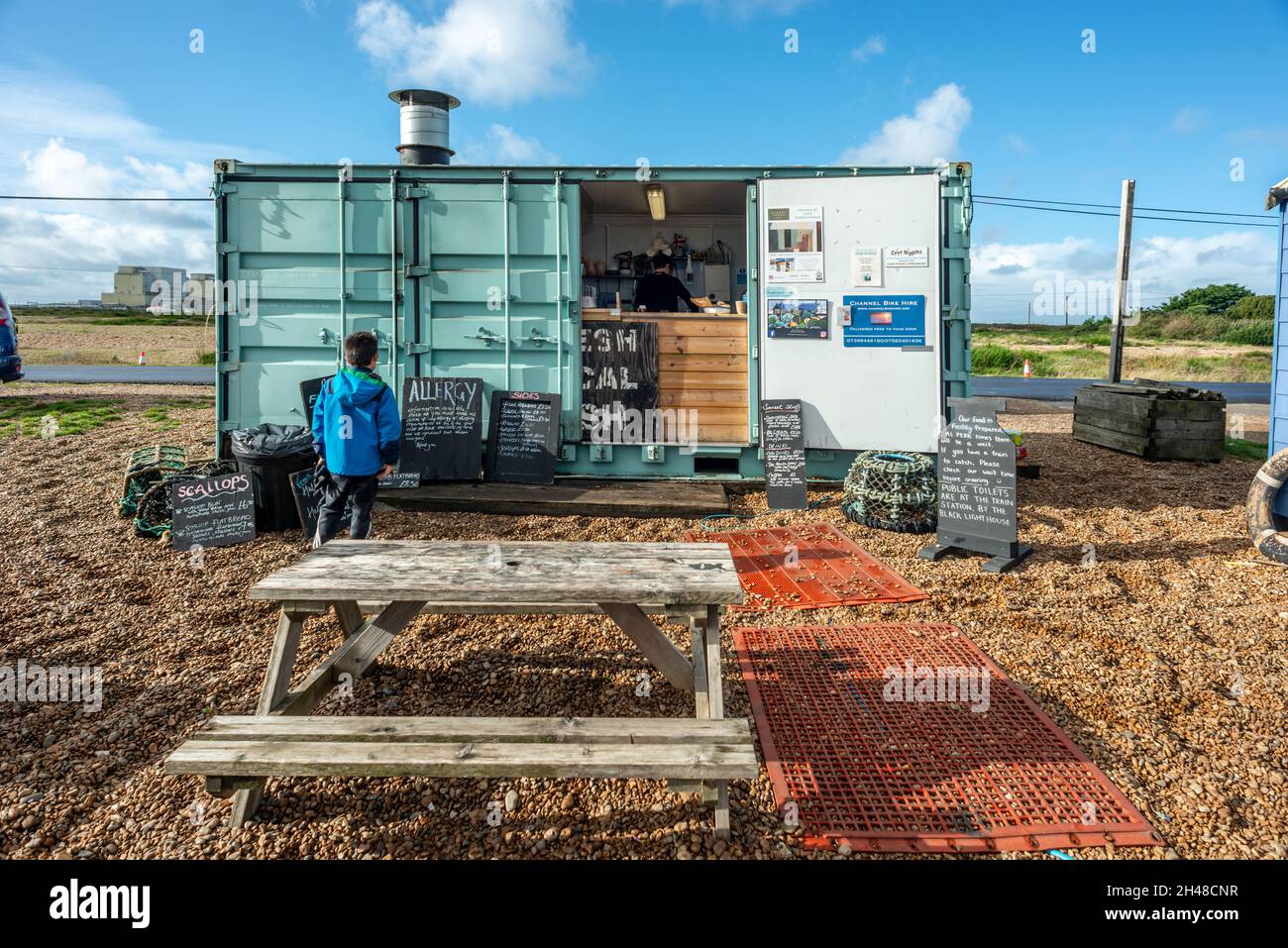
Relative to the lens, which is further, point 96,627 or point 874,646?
point 96,627

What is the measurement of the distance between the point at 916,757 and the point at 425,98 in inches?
327

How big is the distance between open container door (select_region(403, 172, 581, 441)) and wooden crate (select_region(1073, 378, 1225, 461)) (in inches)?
286

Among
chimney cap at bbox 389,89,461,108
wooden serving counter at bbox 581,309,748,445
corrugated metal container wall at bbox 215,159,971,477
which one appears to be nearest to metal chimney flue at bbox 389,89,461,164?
chimney cap at bbox 389,89,461,108

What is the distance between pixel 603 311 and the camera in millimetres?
8008

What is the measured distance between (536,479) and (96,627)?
3916 millimetres

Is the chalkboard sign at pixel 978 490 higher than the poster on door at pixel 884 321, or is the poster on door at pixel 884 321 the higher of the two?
the poster on door at pixel 884 321

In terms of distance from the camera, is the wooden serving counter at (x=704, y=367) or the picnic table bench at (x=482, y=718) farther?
the wooden serving counter at (x=704, y=367)

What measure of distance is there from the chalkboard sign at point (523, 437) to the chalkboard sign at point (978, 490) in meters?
3.66

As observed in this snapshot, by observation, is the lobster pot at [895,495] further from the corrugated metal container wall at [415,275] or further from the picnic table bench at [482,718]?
the picnic table bench at [482,718]

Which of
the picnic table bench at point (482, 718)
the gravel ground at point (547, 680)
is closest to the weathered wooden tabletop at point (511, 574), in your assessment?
the picnic table bench at point (482, 718)

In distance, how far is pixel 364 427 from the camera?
4887 millimetres

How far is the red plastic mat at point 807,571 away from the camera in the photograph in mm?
4887

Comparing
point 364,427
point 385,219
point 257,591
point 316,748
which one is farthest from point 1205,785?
point 385,219
